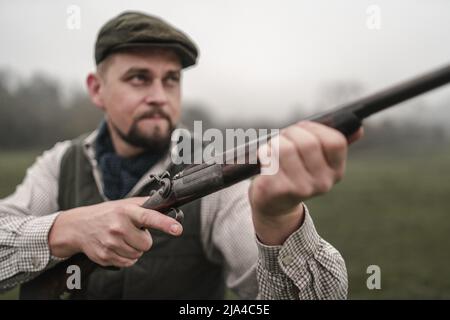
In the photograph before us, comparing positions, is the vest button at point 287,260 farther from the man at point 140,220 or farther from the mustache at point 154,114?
the mustache at point 154,114

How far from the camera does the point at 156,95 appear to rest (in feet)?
11.0

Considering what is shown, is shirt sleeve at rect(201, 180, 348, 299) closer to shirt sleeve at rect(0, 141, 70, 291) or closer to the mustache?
the mustache

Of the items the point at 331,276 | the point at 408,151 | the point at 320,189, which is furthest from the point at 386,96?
the point at 408,151

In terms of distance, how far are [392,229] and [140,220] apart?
10582mm

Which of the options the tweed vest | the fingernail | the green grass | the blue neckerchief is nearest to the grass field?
the green grass

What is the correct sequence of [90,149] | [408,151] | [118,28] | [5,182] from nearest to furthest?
[118,28]
[90,149]
[5,182]
[408,151]

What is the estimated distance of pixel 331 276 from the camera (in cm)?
221

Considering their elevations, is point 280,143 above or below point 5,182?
below

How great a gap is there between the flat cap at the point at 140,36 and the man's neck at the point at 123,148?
0.67 metres

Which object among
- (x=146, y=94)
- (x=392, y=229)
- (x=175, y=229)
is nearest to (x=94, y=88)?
(x=146, y=94)

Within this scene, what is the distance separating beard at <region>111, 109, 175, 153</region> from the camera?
3.41 metres

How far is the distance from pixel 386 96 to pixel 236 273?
1.75m

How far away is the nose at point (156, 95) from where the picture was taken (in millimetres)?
3350

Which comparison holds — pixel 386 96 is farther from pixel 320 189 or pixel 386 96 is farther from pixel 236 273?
pixel 236 273
